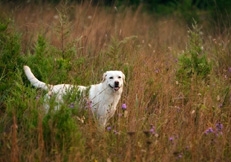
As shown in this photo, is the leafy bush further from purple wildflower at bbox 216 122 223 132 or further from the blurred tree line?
purple wildflower at bbox 216 122 223 132

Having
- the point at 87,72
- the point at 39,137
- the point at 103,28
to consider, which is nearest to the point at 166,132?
the point at 39,137

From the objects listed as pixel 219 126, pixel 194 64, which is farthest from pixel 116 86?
pixel 194 64

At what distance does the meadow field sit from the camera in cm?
375

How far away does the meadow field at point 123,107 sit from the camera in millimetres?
3749

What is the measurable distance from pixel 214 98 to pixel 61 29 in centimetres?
204

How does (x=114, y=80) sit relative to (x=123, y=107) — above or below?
above

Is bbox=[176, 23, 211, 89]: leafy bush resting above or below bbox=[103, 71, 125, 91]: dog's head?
above

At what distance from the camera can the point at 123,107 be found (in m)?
4.36

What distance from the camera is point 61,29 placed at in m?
5.73

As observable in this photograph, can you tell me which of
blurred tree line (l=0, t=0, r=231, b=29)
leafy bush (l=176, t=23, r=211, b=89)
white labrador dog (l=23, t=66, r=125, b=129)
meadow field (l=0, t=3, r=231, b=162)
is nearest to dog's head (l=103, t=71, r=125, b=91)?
white labrador dog (l=23, t=66, r=125, b=129)

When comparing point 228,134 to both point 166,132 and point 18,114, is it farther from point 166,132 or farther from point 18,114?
point 18,114

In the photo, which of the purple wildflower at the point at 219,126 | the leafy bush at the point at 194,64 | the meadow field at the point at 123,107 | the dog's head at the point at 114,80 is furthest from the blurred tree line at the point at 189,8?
the purple wildflower at the point at 219,126

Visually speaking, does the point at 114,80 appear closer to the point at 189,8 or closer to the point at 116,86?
the point at 116,86

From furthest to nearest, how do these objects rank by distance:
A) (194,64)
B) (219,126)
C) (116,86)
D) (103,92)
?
(194,64) < (103,92) < (116,86) < (219,126)
